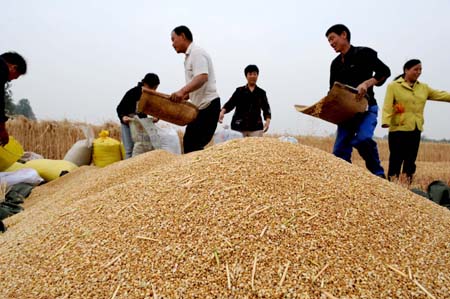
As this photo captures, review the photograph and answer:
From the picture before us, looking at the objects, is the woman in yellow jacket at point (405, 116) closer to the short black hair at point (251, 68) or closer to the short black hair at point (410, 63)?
the short black hair at point (410, 63)

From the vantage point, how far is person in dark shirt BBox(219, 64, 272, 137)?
408 centimetres

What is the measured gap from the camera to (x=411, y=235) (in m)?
1.31

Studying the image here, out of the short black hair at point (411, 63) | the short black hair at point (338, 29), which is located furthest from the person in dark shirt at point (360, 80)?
the short black hair at point (411, 63)

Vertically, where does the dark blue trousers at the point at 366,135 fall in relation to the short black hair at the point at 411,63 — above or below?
below

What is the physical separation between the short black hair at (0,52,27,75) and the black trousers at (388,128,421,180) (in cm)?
338

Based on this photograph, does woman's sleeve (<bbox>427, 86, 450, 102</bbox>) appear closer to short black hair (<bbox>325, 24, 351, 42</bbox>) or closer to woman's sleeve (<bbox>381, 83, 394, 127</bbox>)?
woman's sleeve (<bbox>381, 83, 394, 127</bbox>)

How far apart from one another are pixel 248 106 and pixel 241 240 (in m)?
3.00

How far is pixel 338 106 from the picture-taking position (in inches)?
102

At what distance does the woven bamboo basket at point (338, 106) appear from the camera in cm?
248

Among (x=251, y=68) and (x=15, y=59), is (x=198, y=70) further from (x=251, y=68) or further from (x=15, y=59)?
(x=15, y=59)

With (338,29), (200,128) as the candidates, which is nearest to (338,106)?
(338,29)

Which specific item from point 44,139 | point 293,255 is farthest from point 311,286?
point 44,139

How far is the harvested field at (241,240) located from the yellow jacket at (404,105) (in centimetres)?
195

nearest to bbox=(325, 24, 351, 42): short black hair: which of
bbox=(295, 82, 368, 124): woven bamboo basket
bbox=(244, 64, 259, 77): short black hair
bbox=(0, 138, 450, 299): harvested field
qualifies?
bbox=(295, 82, 368, 124): woven bamboo basket
